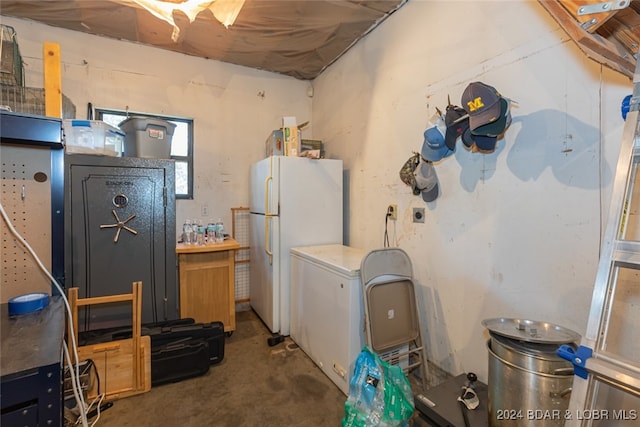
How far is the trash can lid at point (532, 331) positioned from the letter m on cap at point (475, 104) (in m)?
1.13

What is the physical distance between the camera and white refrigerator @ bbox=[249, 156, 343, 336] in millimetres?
2855

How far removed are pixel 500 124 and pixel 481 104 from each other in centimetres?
17

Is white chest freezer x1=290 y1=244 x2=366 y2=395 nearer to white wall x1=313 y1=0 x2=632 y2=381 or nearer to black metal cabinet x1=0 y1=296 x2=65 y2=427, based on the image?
white wall x1=313 y1=0 x2=632 y2=381

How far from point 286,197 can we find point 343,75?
160 centimetres

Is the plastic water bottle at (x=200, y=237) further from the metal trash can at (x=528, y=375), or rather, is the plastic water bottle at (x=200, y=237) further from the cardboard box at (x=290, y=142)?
the metal trash can at (x=528, y=375)

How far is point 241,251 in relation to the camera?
12.3ft

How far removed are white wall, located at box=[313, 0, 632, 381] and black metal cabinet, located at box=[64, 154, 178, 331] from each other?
75.5 inches

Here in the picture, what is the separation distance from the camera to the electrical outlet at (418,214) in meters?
2.29

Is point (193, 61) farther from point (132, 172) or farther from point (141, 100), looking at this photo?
point (132, 172)

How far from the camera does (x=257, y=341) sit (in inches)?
115

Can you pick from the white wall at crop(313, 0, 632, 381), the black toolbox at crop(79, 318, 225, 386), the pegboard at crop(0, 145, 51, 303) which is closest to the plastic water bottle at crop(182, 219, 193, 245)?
the black toolbox at crop(79, 318, 225, 386)

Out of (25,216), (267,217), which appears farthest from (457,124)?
(25,216)

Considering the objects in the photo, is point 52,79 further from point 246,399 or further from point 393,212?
point 393,212

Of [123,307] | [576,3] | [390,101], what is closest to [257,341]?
[123,307]
